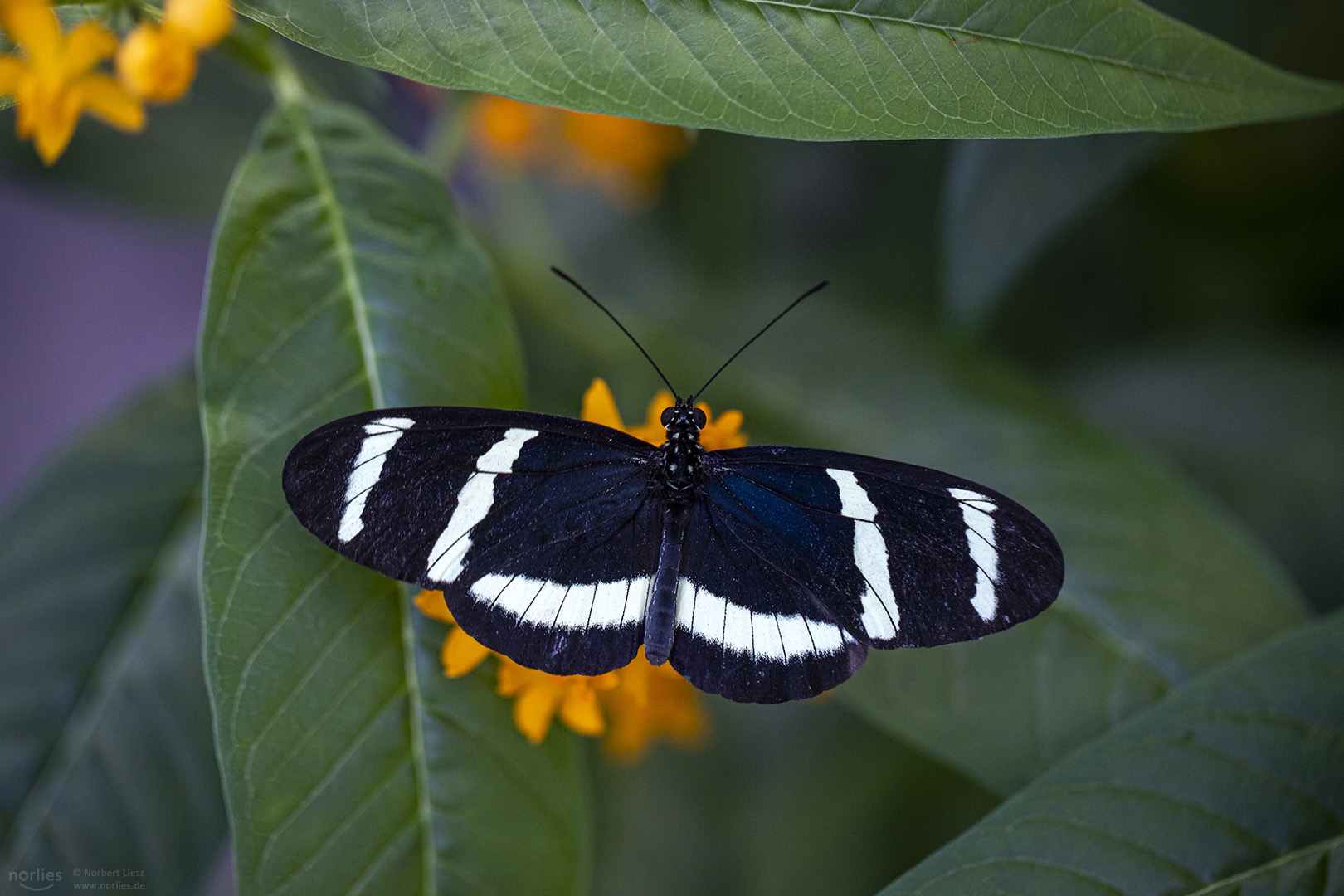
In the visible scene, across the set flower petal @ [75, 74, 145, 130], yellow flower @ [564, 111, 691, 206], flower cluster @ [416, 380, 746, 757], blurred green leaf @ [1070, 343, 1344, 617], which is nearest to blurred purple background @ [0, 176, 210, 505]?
yellow flower @ [564, 111, 691, 206]

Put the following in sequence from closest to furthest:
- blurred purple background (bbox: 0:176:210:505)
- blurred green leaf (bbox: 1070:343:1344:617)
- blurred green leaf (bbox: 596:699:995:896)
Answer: blurred green leaf (bbox: 1070:343:1344:617), blurred green leaf (bbox: 596:699:995:896), blurred purple background (bbox: 0:176:210:505)

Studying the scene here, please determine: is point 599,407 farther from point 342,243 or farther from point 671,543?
point 342,243

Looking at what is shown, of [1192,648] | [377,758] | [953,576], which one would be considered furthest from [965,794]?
[377,758]

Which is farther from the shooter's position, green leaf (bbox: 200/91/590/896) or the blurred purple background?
the blurred purple background

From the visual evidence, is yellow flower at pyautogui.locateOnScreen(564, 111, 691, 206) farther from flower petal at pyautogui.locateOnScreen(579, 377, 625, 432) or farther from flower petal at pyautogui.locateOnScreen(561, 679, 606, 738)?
flower petal at pyautogui.locateOnScreen(561, 679, 606, 738)

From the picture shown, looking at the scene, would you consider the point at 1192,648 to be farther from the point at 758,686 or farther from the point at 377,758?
the point at 377,758

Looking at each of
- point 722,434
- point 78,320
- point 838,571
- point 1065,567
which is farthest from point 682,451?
point 78,320
